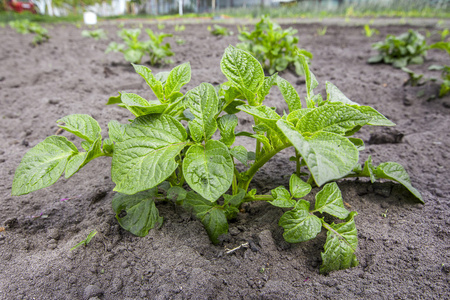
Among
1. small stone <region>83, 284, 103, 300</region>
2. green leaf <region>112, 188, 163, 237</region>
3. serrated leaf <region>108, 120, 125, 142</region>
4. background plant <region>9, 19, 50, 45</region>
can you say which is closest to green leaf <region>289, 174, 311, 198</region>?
green leaf <region>112, 188, 163, 237</region>

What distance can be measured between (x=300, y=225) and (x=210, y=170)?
0.43 m

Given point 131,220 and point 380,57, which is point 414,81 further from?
point 131,220

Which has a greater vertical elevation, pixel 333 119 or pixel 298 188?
pixel 333 119

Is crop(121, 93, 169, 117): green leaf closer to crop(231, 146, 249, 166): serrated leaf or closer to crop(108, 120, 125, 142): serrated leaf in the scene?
crop(108, 120, 125, 142): serrated leaf

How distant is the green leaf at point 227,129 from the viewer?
1.19m

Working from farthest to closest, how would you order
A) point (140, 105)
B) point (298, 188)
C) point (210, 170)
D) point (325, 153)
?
point (298, 188) → point (140, 105) → point (210, 170) → point (325, 153)

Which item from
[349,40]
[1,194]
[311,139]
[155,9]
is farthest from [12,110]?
[155,9]

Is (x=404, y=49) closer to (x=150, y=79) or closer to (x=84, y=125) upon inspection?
(x=150, y=79)

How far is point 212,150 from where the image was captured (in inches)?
43.1

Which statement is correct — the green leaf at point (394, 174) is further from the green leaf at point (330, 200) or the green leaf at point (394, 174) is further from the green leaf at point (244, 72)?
the green leaf at point (244, 72)

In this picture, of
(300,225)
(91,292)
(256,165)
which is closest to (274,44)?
(256,165)

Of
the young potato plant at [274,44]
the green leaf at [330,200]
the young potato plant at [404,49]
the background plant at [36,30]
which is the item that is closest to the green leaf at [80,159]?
the green leaf at [330,200]

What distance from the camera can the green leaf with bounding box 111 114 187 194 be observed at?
1011 millimetres

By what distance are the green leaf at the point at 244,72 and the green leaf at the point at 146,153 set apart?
0.96ft
